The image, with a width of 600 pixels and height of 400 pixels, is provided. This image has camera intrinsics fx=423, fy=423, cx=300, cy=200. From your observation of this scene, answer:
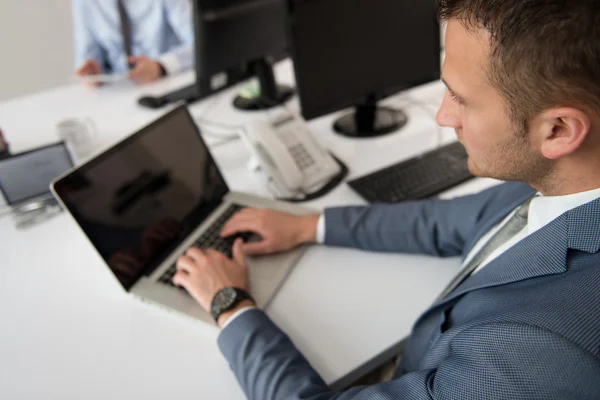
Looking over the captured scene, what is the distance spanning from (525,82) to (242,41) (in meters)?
1.17

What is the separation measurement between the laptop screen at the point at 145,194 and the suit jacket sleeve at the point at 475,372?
1.12ft

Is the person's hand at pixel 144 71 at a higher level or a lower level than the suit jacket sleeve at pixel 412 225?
higher

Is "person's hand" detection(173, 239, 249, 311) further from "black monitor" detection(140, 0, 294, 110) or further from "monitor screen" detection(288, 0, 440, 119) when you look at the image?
"black monitor" detection(140, 0, 294, 110)

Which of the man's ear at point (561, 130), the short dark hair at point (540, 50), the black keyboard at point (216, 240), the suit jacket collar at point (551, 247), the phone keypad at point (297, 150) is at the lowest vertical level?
the black keyboard at point (216, 240)

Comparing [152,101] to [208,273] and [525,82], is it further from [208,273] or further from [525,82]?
[525,82]

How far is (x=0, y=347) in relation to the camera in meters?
0.83

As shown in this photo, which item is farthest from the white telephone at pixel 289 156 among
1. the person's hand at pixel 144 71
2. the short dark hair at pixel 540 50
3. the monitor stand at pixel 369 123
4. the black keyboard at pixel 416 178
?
the person's hand at pixel 144 71

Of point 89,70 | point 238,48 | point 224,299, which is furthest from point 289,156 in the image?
point 89,70

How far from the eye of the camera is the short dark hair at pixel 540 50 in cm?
47

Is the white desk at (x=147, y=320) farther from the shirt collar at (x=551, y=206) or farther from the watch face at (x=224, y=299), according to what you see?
the shirt collar at (x=551, y=206)

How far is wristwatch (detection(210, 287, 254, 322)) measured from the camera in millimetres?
791

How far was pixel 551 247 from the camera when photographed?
1.90 feet

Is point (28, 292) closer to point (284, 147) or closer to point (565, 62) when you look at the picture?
point (284, 147)

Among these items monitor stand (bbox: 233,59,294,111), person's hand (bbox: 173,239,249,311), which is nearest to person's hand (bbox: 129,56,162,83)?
monitor stand (bbox: 233,59,294,111)
